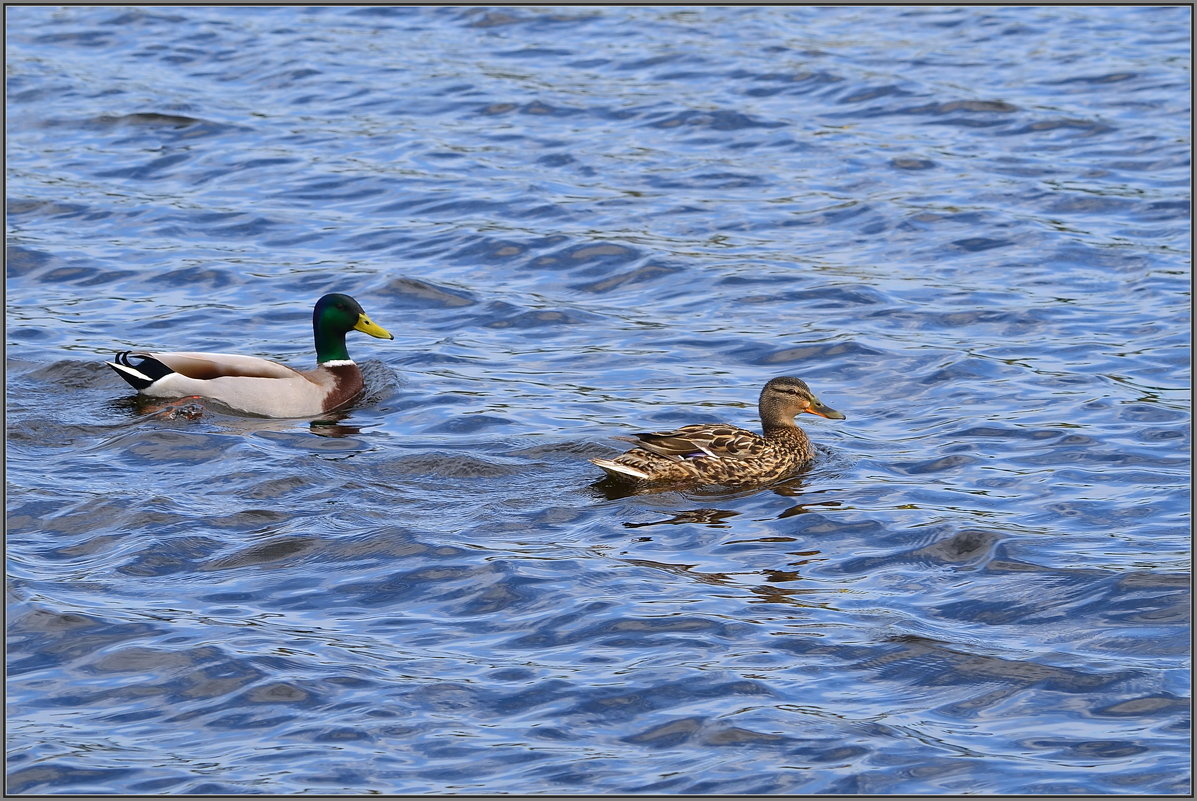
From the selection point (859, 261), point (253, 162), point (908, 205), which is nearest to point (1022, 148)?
point (908, 205)

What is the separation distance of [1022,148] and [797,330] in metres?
5.72

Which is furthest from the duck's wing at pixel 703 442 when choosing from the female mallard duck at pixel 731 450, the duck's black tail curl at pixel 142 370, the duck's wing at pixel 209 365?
the duck's black tail curl at pixel 142 370

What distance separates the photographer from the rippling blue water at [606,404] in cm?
791

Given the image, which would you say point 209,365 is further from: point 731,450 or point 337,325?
point 731,450

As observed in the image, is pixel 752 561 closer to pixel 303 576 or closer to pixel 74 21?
pixel 303 576

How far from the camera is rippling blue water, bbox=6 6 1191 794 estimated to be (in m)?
7.91

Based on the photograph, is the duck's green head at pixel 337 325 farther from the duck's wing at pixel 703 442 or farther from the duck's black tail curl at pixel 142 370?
the duck's wing at pixel 703 442

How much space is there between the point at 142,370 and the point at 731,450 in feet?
15.1

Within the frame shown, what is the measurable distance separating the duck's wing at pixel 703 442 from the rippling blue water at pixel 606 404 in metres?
0.30

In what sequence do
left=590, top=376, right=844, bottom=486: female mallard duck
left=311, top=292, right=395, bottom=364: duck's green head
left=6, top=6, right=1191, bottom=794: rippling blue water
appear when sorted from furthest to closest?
left=311, top=292, right=395, bottom=364: duck's green head < left=590, top=376, right=844, bottom=486: female mallard duck < left=6, top=6, right=1191, bottom=794: rippling blue water

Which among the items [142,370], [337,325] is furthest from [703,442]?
[142,370]

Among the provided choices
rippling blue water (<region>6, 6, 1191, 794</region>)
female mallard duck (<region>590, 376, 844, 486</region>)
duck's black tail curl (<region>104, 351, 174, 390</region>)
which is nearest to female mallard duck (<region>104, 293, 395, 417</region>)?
duck's black tail curl (<region>104, 351, 174, 390</region>)

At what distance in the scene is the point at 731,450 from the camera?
36.8ft

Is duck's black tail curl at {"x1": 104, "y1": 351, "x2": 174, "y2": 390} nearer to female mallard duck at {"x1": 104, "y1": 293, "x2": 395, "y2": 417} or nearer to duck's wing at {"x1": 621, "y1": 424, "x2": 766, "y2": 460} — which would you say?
female mallard duck at {"x1": 104, "y1": 293, "x2": 395, "y2": 417}
